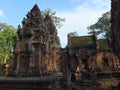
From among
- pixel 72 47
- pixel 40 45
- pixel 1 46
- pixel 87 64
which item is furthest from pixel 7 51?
pixel 40 45

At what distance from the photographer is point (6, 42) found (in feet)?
162

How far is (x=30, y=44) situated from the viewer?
74.2 feet

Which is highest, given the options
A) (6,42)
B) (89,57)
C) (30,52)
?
(6,42)

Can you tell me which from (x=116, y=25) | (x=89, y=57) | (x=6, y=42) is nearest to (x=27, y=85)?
(x=116, y=25)

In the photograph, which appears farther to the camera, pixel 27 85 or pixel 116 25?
pixel 116 25

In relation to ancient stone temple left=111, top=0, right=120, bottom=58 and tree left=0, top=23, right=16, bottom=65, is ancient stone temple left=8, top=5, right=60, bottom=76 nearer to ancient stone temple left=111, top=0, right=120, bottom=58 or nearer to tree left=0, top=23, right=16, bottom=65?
ancient stone temple left=111, top=0, right=120, bottom=58

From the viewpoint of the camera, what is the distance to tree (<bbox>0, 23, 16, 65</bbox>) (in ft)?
155

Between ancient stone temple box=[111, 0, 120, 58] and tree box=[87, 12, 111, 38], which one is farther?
tree box=[87, 12, 111, 38]

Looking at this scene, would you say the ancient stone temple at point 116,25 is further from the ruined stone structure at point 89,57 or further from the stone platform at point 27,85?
the ruined stone structure at point 89,57

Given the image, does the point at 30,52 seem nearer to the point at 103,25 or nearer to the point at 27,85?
the point at 27,85

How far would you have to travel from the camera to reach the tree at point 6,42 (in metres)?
47.3

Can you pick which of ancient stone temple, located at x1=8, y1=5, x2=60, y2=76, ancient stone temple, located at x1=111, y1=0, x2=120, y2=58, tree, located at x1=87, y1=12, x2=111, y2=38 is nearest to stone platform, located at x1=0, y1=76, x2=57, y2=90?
ancient stone temple, located at x1=111, y1=0, x2=120, y2=58

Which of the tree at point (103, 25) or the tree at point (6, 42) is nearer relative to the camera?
the tree at point (6, 42)

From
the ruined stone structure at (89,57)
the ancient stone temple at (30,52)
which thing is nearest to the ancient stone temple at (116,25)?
the ancient stone temple at (30,52)
